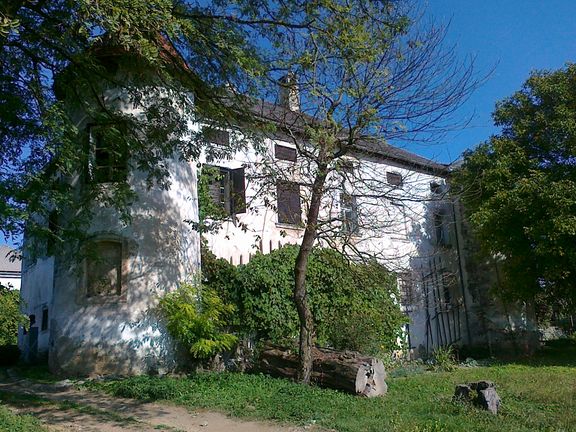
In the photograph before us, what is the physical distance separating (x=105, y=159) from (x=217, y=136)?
3.60 meters

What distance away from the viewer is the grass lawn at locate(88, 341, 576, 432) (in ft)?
23.3

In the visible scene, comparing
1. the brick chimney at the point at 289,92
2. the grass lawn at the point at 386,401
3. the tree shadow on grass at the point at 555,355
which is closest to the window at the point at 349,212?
the brick chimney at the point at 289,92

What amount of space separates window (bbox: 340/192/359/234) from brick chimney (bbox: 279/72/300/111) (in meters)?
2.06

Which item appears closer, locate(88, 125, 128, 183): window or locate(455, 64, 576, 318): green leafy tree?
locate(88, 125, 128, 183): window

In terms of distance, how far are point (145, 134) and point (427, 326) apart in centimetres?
1183

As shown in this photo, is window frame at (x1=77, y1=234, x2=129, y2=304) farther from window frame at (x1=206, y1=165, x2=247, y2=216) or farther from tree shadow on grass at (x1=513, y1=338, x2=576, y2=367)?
tree shadow on grass at (x1=513, y1=338, x2=576, y2=367)

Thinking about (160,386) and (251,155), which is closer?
(160,386)

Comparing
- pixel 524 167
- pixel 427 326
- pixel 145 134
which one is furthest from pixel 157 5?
pixel 427 326

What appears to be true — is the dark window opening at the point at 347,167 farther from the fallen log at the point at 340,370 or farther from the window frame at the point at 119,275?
the window frame at the point at 119,275

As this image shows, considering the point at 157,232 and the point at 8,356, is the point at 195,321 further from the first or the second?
the point at 8,356

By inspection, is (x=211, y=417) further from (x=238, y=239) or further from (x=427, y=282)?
(x=427, y=282)

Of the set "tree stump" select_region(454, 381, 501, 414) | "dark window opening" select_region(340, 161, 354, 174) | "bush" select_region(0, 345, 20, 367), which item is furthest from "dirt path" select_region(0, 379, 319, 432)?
"bush" select_region(0, 345, 20, 367)

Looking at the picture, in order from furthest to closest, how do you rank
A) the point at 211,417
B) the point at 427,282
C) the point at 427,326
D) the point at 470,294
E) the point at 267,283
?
the point at 470,294, the point at 427,326, the point at 427,282, the point at 267,283, the point at 211,417

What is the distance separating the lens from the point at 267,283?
1274 centimetres
